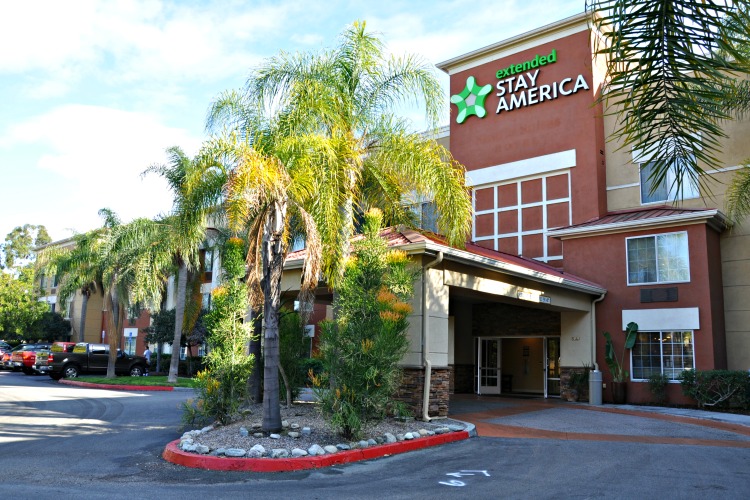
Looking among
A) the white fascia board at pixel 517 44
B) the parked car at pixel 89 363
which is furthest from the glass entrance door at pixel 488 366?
the parked car at pixel 89 363

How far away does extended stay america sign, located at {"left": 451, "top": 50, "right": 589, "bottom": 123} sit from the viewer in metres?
24.3

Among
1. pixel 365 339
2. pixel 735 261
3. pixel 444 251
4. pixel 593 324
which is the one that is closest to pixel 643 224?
pixel 735 261

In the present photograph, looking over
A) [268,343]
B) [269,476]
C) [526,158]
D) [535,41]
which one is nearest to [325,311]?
[526,158]

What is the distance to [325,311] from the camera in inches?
1139

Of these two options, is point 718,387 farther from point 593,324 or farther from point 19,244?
point 19,244

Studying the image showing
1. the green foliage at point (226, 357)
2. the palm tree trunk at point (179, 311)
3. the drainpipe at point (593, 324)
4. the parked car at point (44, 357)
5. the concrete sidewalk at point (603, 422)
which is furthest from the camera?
the parked car at point (44, 357)

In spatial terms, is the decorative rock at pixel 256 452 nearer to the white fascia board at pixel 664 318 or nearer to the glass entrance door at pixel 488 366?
the white fascia board at pixel 664 318

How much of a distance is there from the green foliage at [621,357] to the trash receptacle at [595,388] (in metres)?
0.73

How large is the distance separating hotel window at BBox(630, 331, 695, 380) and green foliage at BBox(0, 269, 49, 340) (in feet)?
130

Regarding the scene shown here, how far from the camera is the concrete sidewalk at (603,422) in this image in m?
12.7

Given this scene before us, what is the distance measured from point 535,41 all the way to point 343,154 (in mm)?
15584

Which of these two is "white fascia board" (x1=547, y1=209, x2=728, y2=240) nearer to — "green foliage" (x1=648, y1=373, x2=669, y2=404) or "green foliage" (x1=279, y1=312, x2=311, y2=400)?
"green foliage" (x1=648, y1=373, x2=669, y2=404)

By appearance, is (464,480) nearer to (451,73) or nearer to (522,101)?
(522,101)

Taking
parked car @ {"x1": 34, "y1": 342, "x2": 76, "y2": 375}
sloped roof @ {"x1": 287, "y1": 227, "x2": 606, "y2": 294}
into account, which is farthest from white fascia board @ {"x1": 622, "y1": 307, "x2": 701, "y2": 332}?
parked car @ {"x1": 34, "y1": 342, "x2": 76, "y2": 375}
